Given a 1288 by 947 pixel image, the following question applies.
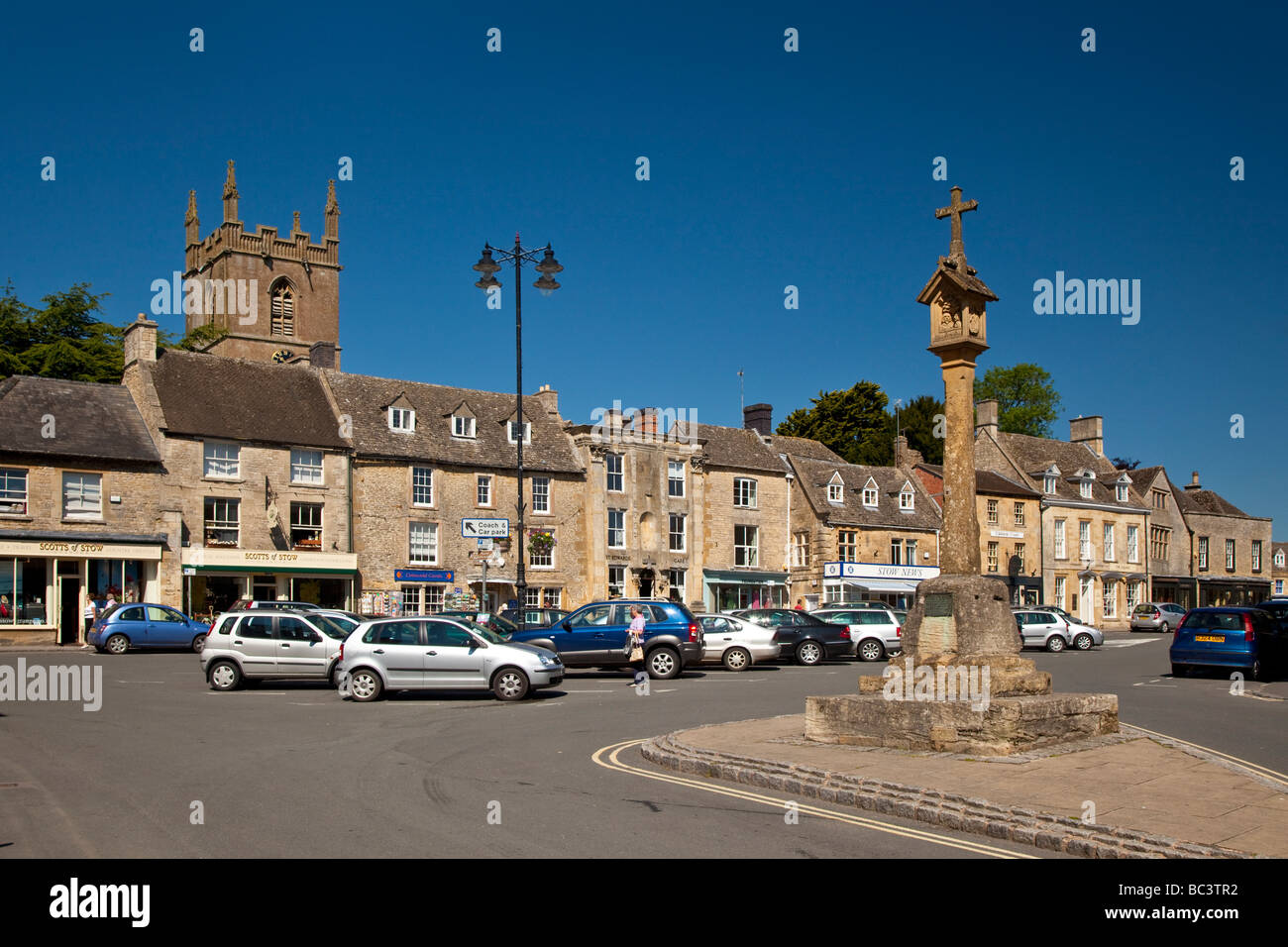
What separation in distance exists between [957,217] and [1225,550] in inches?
2360

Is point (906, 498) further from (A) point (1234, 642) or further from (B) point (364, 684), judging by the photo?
(B) point (364, 684)

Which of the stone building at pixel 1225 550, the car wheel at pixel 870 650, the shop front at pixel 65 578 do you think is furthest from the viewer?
the stone building at pixel 1225 550

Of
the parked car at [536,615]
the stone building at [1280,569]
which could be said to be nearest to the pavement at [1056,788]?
the parked car at [536,615]

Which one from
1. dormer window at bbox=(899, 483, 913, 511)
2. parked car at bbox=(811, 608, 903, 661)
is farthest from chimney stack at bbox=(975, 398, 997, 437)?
parked car at bbox=(811, 608, 903, 661)

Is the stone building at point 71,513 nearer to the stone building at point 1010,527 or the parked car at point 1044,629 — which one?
the parked car at point 1044,629

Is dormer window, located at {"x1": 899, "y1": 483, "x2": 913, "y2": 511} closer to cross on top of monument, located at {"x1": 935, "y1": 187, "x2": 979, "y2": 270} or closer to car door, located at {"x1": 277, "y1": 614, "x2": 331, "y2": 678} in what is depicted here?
car door, located at {"x1": 277, "y1": 614, "x2": 331, "y2": 678}

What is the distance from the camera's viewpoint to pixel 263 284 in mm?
72562

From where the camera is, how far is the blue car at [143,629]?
29703mm

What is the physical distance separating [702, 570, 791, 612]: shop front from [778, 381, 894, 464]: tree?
20636 millimetres

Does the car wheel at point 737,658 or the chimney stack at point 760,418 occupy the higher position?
the chimney stack at point 760,418

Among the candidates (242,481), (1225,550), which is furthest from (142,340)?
(1225,550)

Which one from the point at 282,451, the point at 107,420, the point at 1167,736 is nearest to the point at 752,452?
the point at 282,451

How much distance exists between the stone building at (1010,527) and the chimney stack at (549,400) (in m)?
19.7

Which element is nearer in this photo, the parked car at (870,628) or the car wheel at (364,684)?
the car wheel at (364,684)
